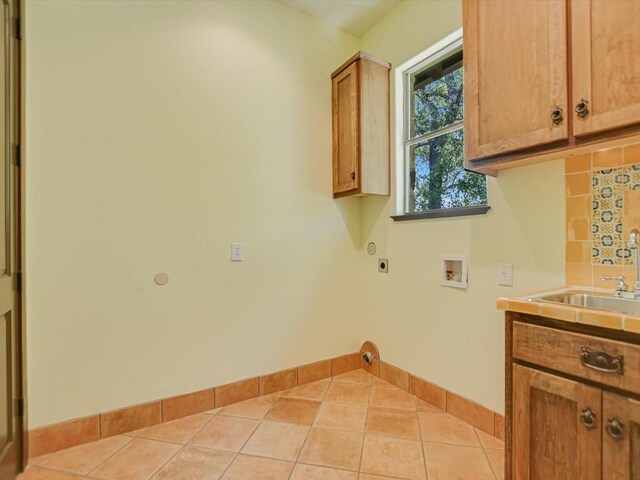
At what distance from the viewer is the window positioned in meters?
2.12

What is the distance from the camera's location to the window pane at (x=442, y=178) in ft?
6.79

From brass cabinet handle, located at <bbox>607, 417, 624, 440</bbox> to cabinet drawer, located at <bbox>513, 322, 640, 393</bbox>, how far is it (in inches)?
4.2

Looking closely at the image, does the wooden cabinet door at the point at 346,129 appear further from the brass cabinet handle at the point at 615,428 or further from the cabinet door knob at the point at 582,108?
the brass cabinet handle at the point at 615,428

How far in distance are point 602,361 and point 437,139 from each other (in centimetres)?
167

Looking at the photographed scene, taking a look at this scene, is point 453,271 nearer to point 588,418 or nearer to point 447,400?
point 447,400

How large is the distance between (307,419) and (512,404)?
1.22m

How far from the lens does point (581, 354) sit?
1.07m

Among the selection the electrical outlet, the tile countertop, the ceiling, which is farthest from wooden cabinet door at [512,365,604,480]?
the ceiling

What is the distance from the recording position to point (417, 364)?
2311mm

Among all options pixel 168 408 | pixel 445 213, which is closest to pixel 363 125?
pixel 445 213

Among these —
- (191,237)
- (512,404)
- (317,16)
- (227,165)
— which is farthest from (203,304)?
(317,16)

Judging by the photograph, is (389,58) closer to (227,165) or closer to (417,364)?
(227,165)

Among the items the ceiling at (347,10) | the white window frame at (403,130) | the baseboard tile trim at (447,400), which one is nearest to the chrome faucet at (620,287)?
the baseboard tile trim at (447,400)

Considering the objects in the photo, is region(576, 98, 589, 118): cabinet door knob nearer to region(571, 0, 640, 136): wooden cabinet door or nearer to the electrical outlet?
region(571, 0, 640, 136): wooden cabinet door
